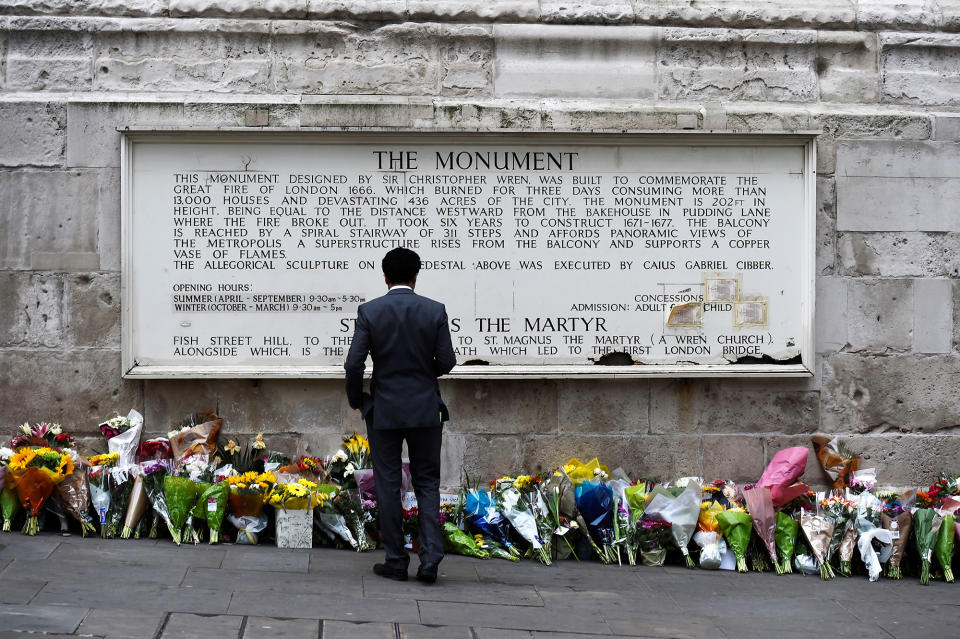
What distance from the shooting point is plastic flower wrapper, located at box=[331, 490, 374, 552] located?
6.08m

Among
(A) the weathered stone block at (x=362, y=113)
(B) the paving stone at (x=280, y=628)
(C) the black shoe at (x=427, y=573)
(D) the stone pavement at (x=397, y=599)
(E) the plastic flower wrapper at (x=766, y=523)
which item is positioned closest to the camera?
(B) the paving stone at (x=280, y=628)

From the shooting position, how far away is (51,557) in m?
5.49

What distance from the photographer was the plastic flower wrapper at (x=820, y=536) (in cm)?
599

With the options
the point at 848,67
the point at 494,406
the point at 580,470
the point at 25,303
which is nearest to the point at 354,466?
the point at 494,406

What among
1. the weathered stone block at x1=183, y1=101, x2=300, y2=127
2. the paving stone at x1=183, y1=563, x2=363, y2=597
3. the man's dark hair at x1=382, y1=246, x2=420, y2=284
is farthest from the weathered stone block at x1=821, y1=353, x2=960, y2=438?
the weathered stone block at x1=183, y1=101, x2=300, y2=127

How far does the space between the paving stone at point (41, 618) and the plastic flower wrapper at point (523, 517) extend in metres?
2.47

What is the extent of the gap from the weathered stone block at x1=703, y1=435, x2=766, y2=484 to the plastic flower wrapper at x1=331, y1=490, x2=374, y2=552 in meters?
2.42

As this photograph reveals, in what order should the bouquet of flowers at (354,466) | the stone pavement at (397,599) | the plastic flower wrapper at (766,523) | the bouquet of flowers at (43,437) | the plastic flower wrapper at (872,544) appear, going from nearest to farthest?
the stone pavement at (397,599) → the plastic flower wrapper at (872,544) → the plastic flower wrapper at (766,523) → the bouquet of flowers at (354,466) → the bouquet of flowers at (43,437)

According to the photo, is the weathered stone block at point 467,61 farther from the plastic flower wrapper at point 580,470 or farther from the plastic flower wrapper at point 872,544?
the plastic flower wrapper at point 872,544

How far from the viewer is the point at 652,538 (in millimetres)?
6102

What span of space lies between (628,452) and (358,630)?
10.2ft

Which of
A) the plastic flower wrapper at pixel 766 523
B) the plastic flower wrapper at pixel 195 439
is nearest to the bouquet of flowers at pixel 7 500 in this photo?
the plastic flower wrapper at pixel 195 439

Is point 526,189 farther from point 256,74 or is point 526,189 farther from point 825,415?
point 825,415

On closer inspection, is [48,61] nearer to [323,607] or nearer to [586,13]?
[586,13]
